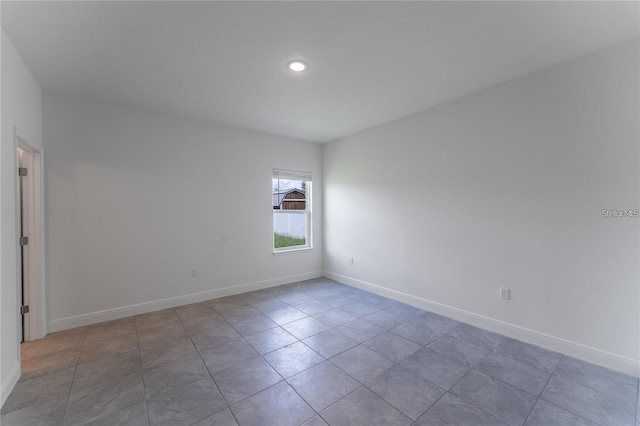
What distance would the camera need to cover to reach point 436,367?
7.30ft

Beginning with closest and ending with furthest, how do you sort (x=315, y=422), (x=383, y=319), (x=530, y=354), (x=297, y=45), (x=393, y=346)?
(x=315, y=422)
(x=297, y=45)
(x=530, y=354)
(x=393, y=346)
(x=383, y=319)

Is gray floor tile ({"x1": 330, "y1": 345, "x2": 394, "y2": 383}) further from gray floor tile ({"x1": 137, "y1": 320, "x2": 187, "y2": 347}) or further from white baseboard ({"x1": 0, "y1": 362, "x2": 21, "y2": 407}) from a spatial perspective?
white baseboard ({"x1": 0, "y1": 362, "x2": 21, "y2": 407})

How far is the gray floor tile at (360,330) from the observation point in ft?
9.07

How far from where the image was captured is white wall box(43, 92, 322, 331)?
298cm

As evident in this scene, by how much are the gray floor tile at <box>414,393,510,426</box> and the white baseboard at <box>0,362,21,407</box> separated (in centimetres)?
278

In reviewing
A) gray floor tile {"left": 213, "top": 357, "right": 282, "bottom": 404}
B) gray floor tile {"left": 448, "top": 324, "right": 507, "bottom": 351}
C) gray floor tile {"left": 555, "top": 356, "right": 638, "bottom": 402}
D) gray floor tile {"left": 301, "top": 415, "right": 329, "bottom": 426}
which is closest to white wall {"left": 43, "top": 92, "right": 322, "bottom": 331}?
→ gray floor tile {"left": 213, "top": 357, "right": 282, "bottom": 404}

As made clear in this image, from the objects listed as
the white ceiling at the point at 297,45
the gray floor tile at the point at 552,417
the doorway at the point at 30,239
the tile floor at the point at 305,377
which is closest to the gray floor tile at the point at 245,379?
the tile floor at the point at 305,377

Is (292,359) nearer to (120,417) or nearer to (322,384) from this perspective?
(322,384)

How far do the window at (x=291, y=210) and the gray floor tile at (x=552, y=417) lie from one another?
3.76m

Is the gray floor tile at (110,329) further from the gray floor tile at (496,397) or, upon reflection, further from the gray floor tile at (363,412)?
the gray floor tile at (496,397)

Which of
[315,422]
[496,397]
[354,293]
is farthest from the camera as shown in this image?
[354,293]

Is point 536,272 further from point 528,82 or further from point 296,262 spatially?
point 296,262

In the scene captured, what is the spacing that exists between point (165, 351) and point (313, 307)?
5.79 feet

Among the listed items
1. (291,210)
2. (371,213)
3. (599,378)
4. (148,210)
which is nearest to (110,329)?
(148,210)
